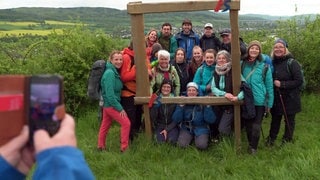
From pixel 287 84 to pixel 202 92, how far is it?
118 cm

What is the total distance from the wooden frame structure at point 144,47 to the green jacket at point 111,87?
271 millimetres

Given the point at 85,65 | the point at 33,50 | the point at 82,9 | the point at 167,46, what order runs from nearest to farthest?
the point at 167,46 < the point at 85,65 < the point at 33,50 < the point at 82,9

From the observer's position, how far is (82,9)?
241 ft

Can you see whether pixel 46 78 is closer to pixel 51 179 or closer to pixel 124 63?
pixel 51 179

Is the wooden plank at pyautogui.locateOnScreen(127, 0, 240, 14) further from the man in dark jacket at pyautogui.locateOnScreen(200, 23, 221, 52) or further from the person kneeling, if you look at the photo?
the man in dark jacket at pyautogui.locateOnScreen(200, 23, 221, 52)

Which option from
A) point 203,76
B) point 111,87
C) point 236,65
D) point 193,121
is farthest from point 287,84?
point 111,87

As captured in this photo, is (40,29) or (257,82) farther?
(40,29)

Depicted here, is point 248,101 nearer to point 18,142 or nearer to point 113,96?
point 113,96

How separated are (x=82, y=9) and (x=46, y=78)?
244 feet

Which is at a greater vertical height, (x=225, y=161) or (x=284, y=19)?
(x=284, y=19)

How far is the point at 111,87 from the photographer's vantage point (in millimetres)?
6230

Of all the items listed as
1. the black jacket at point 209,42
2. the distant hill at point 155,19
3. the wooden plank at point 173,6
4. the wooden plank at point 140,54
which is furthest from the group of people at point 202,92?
the distant hill at point 155,19

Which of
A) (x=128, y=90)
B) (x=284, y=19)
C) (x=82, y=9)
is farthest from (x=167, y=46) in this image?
(x=82, y=9)

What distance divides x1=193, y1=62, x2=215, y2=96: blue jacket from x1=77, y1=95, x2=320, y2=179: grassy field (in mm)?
818
